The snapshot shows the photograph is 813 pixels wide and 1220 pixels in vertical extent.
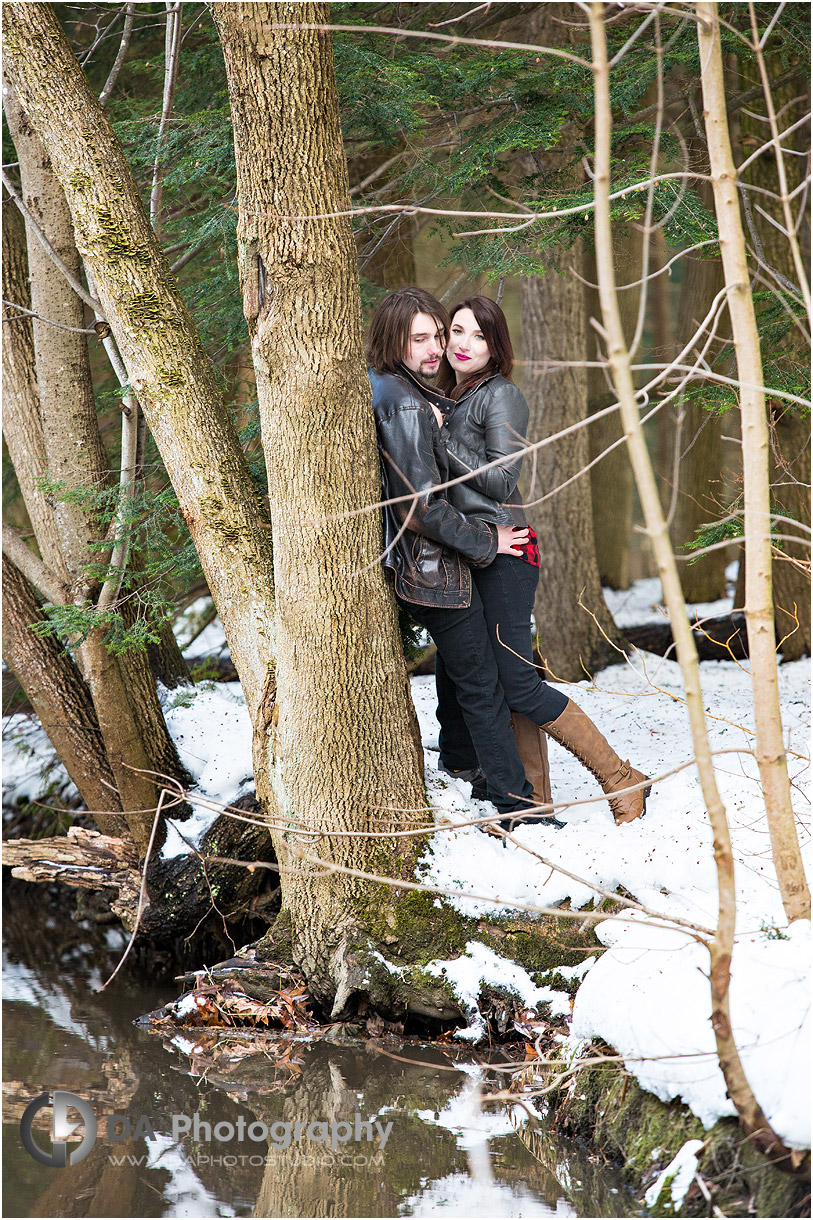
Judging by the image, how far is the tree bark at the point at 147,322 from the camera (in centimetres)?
406

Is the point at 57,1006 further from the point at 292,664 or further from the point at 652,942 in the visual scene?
the point at 652,942

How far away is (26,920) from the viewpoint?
6.23 metres

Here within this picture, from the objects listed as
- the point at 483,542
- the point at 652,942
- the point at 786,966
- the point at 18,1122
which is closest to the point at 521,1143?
the point at 652,942

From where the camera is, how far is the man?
3791mm

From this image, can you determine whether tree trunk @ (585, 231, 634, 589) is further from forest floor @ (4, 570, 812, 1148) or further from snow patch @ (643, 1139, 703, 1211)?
snow patch @ (643, 1139, 703, 1211)

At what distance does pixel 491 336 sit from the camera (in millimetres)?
4020

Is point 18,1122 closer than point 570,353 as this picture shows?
Yes

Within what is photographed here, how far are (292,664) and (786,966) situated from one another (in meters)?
2.10

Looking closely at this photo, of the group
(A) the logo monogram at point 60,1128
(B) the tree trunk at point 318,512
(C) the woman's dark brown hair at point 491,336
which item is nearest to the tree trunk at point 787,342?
(C) the woman's dark brown hair at point 491,336

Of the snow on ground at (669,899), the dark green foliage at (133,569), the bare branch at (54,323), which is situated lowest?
the snow on ground at (669,899)

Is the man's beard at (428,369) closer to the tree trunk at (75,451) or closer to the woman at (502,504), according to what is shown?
the woman at (502,504)

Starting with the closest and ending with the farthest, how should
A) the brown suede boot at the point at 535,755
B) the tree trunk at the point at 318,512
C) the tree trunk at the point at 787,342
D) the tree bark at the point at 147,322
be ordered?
the tree trunk at the point at 318,512 < the tree bark at the point at 147,322 < the brown suede boot at the point at 535,755 < the tree trunk at the point at 787,342

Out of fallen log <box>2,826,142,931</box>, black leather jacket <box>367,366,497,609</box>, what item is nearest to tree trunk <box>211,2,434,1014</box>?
black leather jacket <box>367,366,497,609</box>

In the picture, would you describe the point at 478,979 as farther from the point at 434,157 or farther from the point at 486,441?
the point at 434,157
